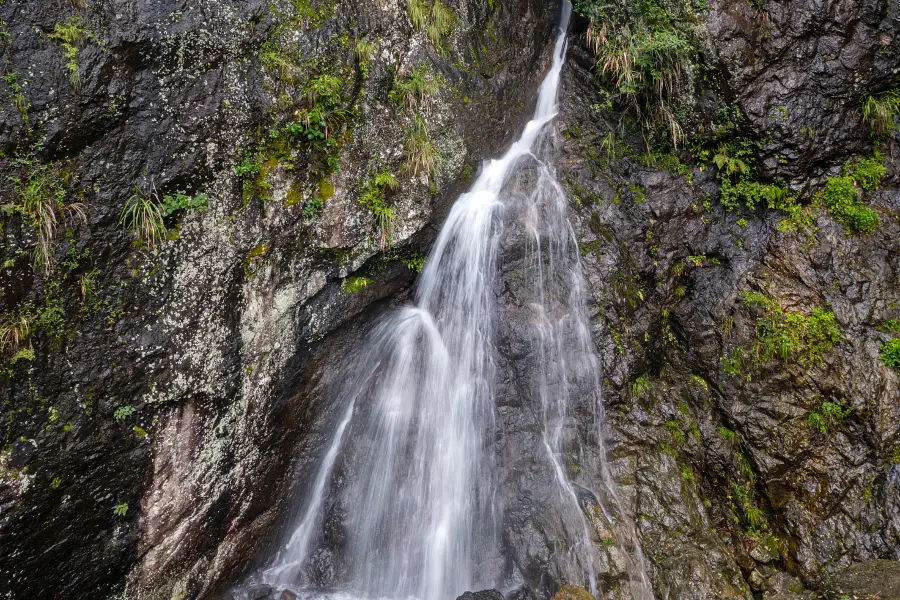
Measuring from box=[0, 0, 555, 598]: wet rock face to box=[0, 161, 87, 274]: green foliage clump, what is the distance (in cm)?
2

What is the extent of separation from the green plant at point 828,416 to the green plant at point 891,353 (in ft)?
2.63

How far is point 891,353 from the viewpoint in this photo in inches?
238

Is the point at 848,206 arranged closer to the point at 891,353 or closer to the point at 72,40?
the point at 891,353

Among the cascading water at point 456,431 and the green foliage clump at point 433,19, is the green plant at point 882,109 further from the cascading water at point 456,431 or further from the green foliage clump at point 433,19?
the green foliage clump at point 433,19

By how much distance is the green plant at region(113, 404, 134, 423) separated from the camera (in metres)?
4.55

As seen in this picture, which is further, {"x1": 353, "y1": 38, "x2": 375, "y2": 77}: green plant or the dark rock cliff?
{"x1": 353, "y1": 38, "x2": 375, "y2": 77}: green plant

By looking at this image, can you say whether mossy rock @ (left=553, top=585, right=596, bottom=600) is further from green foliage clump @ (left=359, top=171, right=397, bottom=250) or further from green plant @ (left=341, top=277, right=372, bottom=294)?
green foliage clump @ (left=359, top=171, right=397, bottom=250)

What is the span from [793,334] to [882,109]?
3664mm

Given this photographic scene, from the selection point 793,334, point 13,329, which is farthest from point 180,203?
point 793,334

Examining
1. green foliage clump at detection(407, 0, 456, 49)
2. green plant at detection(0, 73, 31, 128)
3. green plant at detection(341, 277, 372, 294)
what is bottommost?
green plant at detection(341, 277, 372, 294)

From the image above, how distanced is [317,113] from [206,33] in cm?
138

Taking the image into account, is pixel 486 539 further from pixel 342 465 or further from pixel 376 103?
pixel 376 103

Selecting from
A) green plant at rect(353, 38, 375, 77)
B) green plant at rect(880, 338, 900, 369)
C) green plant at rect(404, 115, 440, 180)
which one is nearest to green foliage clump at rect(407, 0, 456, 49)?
green plant at rect(353, 38, 375, 77)

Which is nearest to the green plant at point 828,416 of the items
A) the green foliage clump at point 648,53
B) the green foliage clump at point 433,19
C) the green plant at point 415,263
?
the green foliage clump at point 648,53
